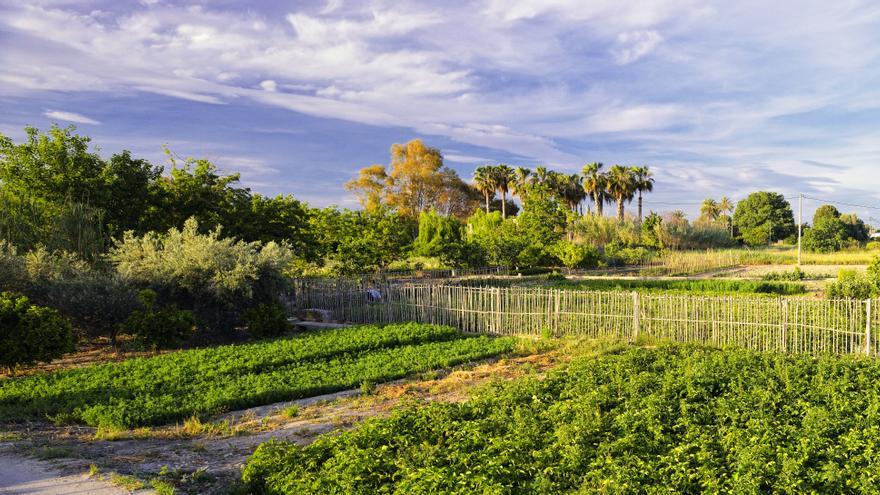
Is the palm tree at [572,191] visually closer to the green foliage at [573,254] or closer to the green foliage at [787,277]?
the green foliage at [573,254]

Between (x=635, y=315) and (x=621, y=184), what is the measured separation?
1858 inches

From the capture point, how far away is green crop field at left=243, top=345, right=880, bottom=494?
517cm

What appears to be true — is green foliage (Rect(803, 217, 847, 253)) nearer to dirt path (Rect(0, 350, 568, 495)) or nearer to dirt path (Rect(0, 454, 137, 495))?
dirt path (Rect(0, 350, 568, 495))

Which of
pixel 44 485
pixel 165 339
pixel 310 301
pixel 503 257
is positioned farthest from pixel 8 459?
pixel 503 257

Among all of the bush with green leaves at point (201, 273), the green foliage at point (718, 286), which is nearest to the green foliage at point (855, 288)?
the green foliage at point (718, 286)

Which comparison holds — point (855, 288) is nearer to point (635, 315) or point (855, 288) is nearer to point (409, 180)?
point (635, 315)

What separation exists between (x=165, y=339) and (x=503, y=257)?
2188 cm

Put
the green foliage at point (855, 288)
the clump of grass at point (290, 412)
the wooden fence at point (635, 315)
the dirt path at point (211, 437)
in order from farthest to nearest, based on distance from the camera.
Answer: the green foliage at point (855, 288)
the wooden fence at point (635, 315)
the clump of grass at point (290, 412)
the dirt path at point (211, 437)

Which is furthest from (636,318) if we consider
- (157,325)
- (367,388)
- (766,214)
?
(766,214)

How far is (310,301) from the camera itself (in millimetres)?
22609

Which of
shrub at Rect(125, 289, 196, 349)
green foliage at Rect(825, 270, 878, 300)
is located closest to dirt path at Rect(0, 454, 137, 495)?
shrub at Rect(125, 289, 196, 349)

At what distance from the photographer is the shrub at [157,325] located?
49.2ft

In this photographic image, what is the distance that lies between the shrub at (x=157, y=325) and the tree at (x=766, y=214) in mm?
70804

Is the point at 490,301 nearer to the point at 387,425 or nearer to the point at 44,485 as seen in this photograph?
the point at 387,425
